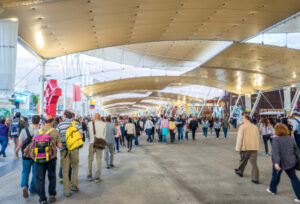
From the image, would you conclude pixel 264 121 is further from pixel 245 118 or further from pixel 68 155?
pixel 68 155

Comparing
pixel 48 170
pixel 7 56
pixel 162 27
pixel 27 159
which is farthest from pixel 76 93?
pixel 48 170

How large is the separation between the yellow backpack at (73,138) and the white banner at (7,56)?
5.29 metres

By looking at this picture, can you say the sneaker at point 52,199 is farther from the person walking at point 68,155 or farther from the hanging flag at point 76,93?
the hanging flag at point 76,93

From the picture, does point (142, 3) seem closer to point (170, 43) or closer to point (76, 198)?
point (76, 198)

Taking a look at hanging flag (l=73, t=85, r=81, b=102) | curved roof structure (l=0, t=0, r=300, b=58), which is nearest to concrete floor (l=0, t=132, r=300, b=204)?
curved roof structure (l=0, t=0, r=300, b=58)

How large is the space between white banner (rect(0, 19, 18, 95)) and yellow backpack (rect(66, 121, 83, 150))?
5.29 metres

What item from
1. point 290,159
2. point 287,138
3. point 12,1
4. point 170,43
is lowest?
point 290,159

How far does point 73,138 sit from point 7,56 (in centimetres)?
575

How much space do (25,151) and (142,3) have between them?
28.7 feet

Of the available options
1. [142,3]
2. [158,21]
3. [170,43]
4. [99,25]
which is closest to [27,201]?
[142,3]

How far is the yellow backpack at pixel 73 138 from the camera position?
17.6 feet

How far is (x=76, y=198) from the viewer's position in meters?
5.03

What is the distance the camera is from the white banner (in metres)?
9.10

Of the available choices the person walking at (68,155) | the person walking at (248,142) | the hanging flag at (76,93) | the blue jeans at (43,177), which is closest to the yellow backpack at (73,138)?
the person walking at (68,155)
